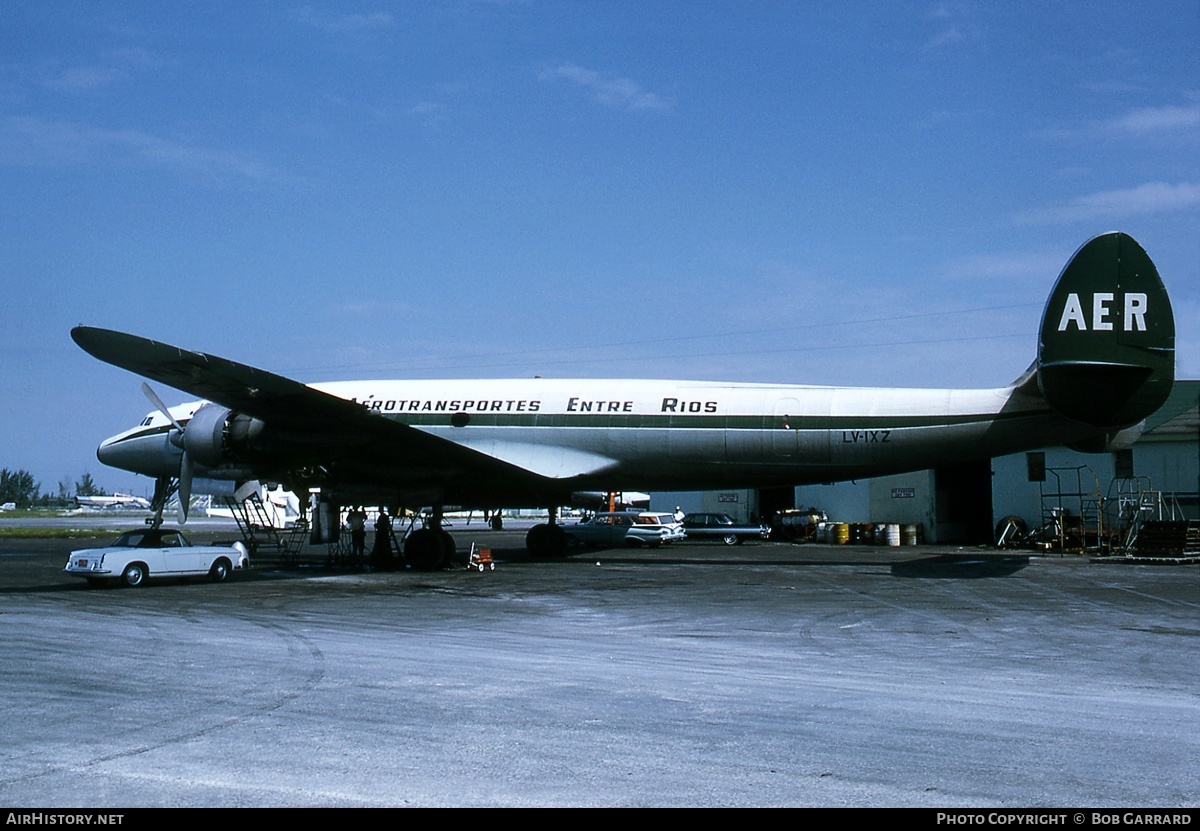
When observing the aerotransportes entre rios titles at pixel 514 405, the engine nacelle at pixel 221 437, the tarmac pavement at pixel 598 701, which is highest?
the aerotransportes entre rios titles at pixel 514 405

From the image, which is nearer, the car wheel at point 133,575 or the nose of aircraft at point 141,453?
the car wheel at point 133,575

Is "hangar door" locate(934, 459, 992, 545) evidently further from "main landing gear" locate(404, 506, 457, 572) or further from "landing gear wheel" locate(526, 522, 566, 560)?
"main landing gear" locate(404, 506, 457, 572)

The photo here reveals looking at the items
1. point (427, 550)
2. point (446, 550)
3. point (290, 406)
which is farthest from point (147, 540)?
point (446, 550)

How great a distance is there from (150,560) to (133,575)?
503 millimetres

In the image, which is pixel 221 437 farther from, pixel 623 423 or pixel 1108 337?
pixel 1108 337

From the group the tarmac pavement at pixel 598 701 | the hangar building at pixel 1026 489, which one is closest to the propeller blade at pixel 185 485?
the tarmac pavement at pixel 598 701

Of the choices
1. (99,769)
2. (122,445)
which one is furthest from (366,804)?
(122,445)

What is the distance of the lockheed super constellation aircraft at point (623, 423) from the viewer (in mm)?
19922

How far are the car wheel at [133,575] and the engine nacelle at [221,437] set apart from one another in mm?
3300

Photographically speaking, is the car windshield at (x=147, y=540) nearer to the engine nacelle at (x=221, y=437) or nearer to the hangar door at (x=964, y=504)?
the engine nacelle at (x=221, y=437)

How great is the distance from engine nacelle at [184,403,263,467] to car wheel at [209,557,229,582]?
242 centimetres

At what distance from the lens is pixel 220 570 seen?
2111 centimetres

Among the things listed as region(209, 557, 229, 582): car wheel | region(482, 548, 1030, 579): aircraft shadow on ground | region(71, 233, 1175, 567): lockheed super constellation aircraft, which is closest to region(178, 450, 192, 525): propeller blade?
region(71, 233, 1175, 567): lockheed super constellation aircraft

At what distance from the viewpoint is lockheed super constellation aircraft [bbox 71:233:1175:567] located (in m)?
19.9
